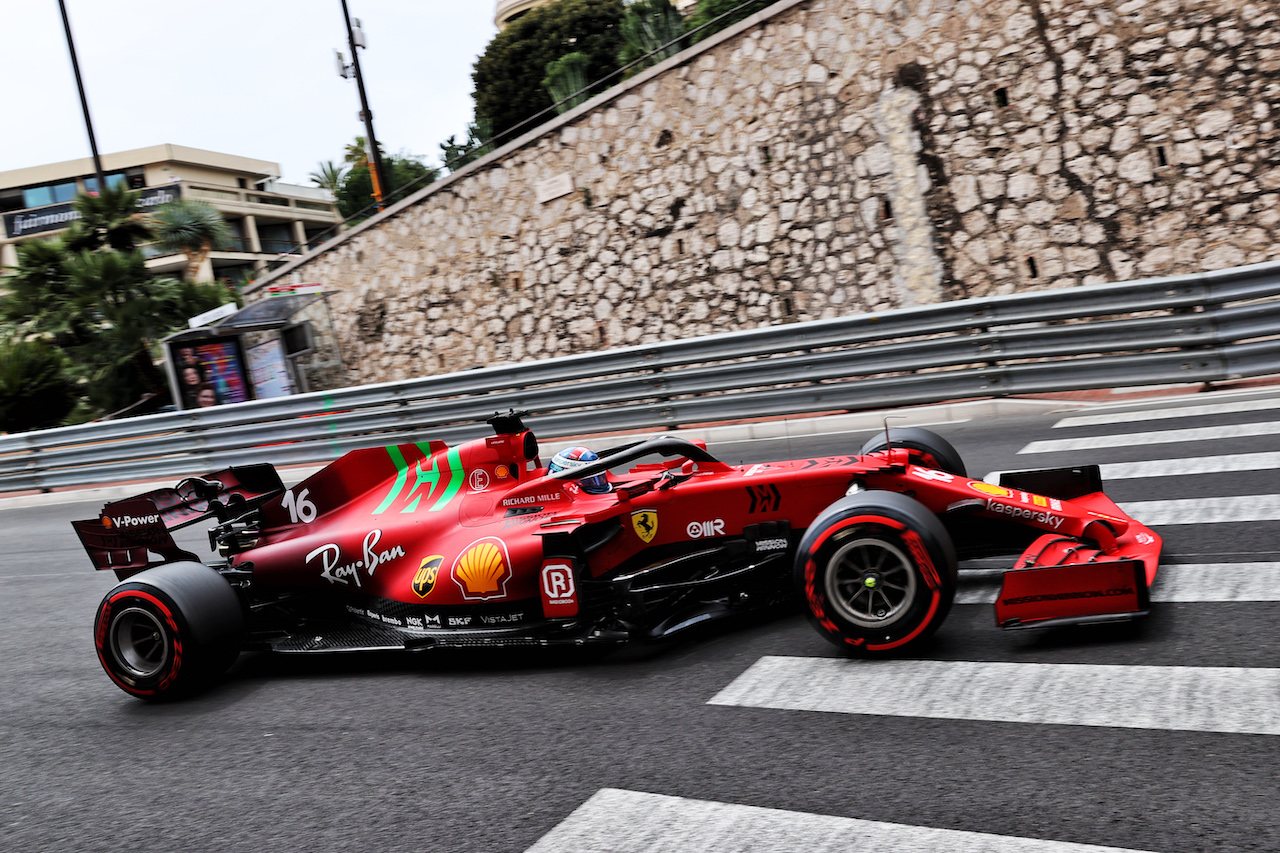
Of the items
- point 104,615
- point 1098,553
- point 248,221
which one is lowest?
point 1098,553

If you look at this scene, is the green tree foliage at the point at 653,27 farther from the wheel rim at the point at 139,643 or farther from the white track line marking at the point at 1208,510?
the wheel rim at the point at 139,643

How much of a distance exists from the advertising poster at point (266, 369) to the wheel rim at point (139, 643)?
52.5 feet

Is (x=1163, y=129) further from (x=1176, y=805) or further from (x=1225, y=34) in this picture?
(x=1176, y=805)

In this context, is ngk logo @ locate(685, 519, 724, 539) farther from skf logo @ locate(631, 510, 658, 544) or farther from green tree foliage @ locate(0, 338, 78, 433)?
green tree foliage @ locate(0, 338, 78, 433)

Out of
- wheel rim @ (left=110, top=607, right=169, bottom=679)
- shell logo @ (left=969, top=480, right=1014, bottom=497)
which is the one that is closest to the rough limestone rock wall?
shell logo @ (left=969, top=480, right=1014, bottom=497)

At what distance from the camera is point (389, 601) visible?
509cm

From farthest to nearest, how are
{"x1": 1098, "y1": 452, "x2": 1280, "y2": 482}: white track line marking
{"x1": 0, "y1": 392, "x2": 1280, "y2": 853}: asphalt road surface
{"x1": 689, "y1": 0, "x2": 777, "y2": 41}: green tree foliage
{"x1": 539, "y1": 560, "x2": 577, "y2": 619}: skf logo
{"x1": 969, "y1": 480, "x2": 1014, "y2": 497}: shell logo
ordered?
{"x1": 689, "y1": 0, "x2": 777, "y2": 41}: green tree foliage → {"x1": 1098, "y1": 452, "x2": 1280, "y2": 482}: white track line marking → {"x1": 539, "y1": 560, "x2": 577, "y2": 619}: skf logo → {"x1": 969, "y1": 480, "x2": 1014, "y2": 497}: shell logo → {"x1": 0, "y1": 392, "x2": 1280, "y2": 853}: asphalt road surface

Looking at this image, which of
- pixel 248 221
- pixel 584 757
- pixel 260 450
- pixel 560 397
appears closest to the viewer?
pixel 584 757

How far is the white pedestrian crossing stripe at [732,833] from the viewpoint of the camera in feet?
8.55

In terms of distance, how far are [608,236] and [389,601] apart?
43.4 ft

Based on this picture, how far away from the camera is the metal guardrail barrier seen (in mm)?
8789

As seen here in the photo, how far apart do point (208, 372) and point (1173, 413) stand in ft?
56.5

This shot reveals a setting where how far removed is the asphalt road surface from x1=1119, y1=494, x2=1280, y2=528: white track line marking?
0.07ft

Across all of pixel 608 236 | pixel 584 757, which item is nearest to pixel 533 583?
pixel 584 757
